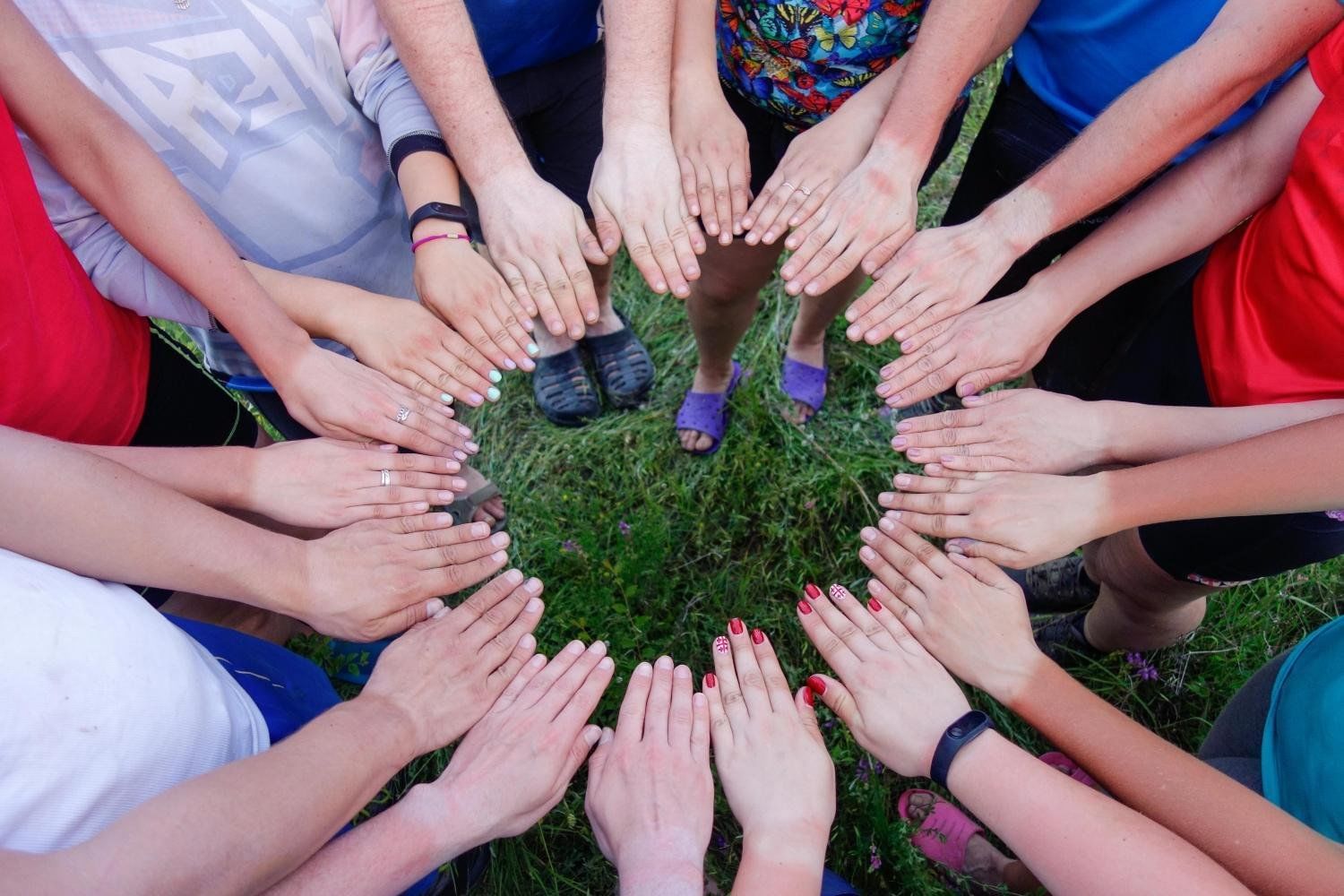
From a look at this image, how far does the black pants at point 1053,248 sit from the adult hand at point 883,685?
1022 mm

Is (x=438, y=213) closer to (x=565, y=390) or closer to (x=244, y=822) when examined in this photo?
(x=565, y=390)

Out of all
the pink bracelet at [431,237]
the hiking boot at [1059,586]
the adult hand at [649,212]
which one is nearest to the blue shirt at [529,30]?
the adult hand at [649,212]

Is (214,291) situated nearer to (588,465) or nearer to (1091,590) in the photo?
(588,465)

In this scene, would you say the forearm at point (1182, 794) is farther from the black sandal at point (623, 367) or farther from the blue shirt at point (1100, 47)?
the black sandal at point (623, 367)

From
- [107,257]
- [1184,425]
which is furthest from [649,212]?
[1184,425]

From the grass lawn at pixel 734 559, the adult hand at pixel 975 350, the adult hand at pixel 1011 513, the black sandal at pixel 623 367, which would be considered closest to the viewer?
the adult hand at pixel 1011 513

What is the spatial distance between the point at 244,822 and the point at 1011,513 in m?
1.69

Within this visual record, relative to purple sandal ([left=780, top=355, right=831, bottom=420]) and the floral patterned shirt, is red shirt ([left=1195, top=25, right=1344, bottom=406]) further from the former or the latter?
purple sandal ([left=780, top=355, right=831, bottom=420])

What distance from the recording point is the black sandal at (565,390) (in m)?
3.19

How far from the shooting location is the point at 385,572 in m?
1.75

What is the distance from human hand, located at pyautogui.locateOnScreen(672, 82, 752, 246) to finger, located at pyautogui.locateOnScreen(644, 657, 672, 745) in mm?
1182

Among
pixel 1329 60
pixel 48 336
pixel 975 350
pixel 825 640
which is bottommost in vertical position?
pixel 825 640

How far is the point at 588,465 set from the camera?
3107mm

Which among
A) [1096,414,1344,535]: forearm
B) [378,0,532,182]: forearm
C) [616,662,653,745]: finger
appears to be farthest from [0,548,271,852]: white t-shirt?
[1096,414,1344,535]: forearm
